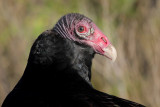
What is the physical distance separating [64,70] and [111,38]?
3.58 meters

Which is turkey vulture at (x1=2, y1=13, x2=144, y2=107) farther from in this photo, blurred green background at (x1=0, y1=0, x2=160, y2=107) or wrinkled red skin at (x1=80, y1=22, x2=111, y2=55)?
blurred green background at (x1=0, y1=0, x2=160, y2=107)

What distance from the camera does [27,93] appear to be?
388cm

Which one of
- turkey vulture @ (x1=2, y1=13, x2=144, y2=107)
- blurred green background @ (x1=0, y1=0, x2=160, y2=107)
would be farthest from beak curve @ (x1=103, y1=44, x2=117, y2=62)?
blurred green background @ (x1=0, y1=0, x2=160, y2=107)

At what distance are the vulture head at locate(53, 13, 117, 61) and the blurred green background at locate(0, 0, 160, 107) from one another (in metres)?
2.90

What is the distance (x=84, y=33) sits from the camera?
14.5 ft

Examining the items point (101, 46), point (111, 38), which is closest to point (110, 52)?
point (101, 46)

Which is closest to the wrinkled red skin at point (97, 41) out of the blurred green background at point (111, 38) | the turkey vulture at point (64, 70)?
the turkey vulture at point (64, 70)

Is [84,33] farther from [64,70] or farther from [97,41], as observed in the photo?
[64,70]

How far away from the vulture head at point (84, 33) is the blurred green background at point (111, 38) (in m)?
2.90

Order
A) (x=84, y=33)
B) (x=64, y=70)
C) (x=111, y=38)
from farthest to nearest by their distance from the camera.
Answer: (x=111, y=38), (x=84, y=33), (x=64, y=70)

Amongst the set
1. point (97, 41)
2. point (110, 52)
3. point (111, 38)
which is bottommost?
point (110, 52)

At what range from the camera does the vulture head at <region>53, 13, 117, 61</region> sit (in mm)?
4379

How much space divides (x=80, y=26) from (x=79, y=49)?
10.9 inches

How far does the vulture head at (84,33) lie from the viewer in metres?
4.38
